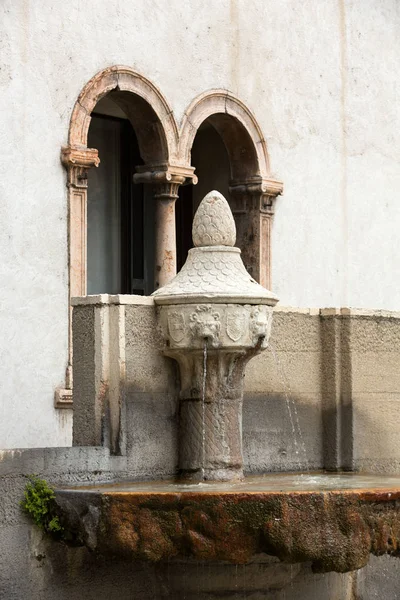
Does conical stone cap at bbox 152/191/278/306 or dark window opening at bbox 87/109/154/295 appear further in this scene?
dark window opening at bbox 87/109/154/295

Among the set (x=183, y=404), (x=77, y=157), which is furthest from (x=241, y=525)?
(x=77, y=157)

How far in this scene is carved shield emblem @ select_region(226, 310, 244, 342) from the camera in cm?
985

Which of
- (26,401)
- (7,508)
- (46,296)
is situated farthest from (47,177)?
(7,508)

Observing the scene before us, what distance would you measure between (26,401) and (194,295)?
4.47 meters

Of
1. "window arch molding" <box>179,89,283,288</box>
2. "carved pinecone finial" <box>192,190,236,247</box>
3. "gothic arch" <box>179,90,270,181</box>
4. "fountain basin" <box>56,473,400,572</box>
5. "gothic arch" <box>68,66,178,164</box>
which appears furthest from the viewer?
"window arch molding" <box>179,89,283,288</box>

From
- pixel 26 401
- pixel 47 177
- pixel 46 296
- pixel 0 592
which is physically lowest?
pixel 0 592

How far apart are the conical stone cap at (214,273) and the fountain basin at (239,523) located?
132cm

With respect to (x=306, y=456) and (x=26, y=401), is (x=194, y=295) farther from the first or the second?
(x=26, y=401)

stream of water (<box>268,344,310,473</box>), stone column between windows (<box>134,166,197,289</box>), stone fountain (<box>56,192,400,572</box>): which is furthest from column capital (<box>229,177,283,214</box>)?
stone fountain (<box>56,192,400,572</box>)

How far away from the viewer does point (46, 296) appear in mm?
14266

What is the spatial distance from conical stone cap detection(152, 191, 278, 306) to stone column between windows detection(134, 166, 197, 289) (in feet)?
18.4

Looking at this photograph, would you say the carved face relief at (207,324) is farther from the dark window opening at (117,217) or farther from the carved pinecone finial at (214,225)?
the dark window opening at (117,217)

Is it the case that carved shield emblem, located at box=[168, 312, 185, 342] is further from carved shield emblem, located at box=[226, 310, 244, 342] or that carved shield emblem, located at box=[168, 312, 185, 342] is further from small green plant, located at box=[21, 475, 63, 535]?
small green plant, located at box=[21, 475, 63, 535]

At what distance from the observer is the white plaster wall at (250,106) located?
14.1 meters
